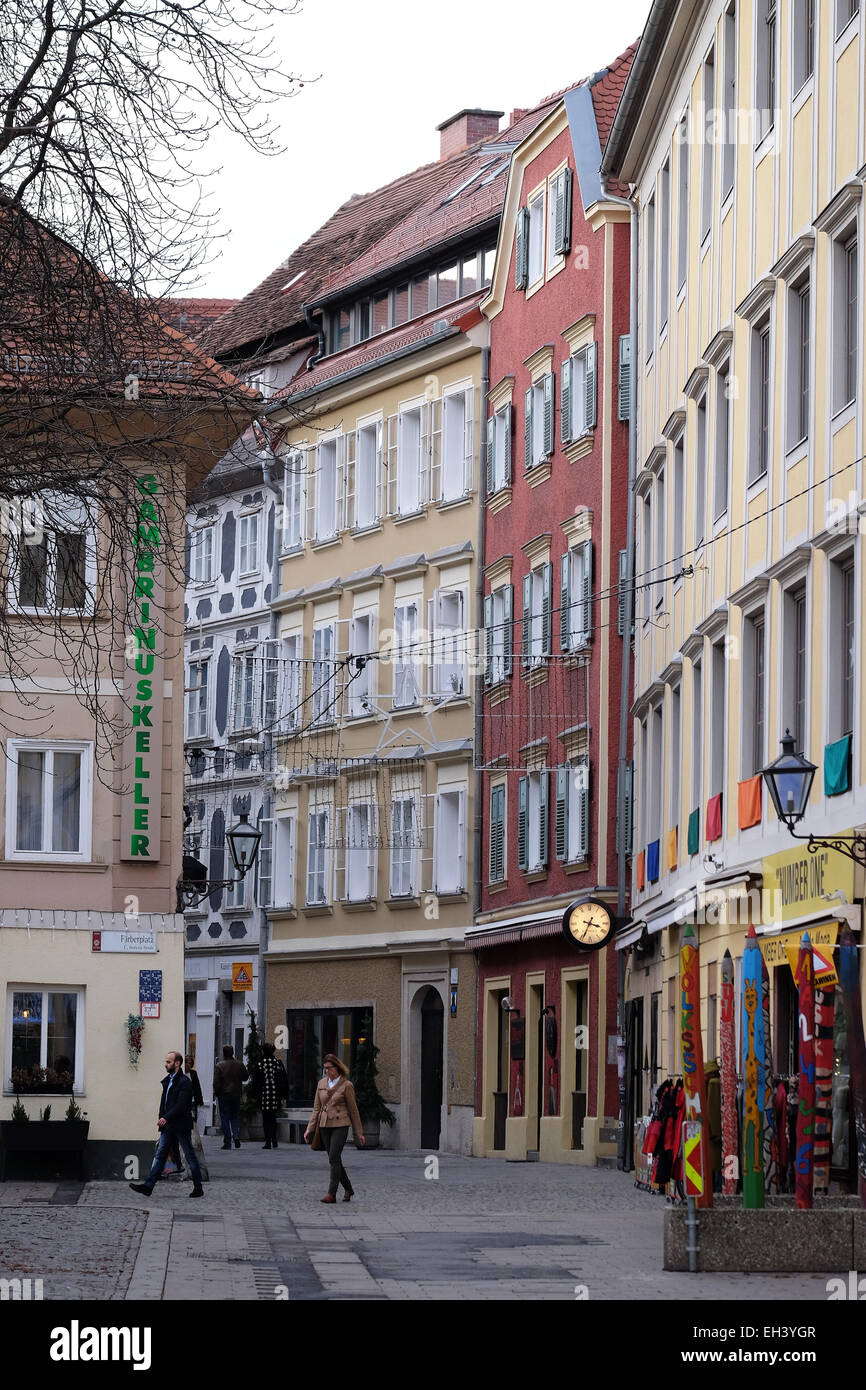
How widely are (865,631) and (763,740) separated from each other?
15.8 ft

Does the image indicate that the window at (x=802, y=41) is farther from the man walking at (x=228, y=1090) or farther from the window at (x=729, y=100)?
the man walking at (x=228, y=1090)

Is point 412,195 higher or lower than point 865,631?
higher

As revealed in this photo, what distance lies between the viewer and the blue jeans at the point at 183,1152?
24.3 meters

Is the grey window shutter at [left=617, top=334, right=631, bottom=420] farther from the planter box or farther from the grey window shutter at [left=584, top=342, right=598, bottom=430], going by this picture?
the planter box

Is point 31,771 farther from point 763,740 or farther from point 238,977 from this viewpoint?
point 238,977

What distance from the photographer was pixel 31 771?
2869 cm

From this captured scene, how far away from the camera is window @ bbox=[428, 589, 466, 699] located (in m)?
44.8

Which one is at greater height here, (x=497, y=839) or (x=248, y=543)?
(x=248, y=543)

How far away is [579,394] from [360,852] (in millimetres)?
12062

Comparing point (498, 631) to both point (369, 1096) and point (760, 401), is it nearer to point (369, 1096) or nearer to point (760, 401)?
point (369, 1096)

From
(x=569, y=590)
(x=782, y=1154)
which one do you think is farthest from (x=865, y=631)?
(x=569, y=590)

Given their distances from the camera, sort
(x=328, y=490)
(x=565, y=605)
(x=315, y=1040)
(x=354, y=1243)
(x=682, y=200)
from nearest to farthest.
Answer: (x=354, y=1243)
(x=682, y=200)
(x=565, y=605)
(x=315, y=1040)
(x=328, y=490)

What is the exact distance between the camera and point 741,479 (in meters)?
25.8

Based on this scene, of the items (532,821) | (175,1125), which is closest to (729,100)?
(175,1125)
